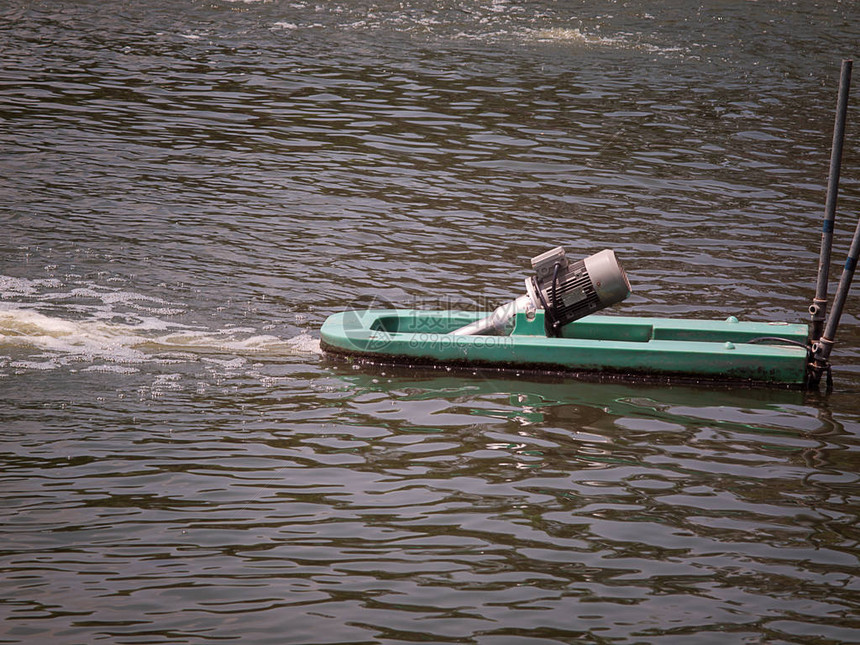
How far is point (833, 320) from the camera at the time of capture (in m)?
7.39

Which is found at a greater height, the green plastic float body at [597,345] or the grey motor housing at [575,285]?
the grey motor housing at [575,285]

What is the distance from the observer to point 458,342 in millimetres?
7816

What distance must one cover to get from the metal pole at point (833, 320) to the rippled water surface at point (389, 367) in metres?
0.22

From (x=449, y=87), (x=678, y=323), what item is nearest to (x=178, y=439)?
(x=678, y=323)

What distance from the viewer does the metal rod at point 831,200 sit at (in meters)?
7.22

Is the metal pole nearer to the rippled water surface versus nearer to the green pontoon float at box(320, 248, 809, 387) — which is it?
the green pontoon float at box(320, 248, 809, 387)

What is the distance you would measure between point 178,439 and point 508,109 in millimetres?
9853

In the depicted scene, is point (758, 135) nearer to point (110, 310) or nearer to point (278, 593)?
point (110, 310)

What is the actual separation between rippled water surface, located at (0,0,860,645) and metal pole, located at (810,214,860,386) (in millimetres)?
223

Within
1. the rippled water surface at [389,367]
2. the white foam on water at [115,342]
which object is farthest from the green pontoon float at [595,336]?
the white foam on water at [115,342]

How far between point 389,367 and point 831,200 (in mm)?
3405

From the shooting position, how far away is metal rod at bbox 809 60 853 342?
23.7ft

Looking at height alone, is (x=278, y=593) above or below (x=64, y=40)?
below

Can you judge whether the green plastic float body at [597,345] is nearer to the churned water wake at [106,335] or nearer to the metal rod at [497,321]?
the metal rod at [497,321]
